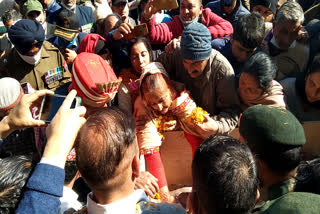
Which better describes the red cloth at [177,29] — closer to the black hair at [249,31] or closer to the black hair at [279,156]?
the black hair at [249,31]

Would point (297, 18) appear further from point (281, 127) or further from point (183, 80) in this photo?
point (281, 127)

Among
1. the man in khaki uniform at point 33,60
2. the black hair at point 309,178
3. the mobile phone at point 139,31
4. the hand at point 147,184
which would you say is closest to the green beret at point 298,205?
the black hair at point 309,178

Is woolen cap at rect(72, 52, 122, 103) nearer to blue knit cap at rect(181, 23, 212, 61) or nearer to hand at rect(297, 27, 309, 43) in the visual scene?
blue knit cap at rect(181, 23, 212, 61)

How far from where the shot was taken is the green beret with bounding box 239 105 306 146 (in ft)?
4.80

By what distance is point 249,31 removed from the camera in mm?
2346

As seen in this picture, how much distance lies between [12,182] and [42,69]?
215cm

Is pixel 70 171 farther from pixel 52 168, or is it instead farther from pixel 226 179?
pixel 226 179

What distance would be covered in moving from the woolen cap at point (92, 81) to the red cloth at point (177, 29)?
897mm

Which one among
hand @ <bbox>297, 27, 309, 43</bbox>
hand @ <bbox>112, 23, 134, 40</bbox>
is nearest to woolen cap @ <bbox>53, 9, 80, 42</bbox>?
hand @ <bbox>112, 23, 134, 40</bbox>

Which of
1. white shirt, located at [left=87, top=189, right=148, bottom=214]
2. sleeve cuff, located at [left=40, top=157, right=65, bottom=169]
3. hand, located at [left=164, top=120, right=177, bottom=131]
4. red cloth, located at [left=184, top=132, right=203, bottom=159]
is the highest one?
sleeve cuff, located at [left=40, top=157, right=65, bottom=169]

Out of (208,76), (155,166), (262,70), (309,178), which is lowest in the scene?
(155,166)

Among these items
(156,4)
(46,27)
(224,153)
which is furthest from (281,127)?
(46,27)

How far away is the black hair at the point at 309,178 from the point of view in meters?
1.38

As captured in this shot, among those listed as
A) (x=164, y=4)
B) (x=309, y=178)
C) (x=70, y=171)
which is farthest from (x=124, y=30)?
(x=309, y=178)
